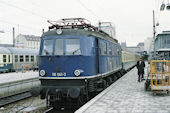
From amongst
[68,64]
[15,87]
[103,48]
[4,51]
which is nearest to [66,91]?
[68,64]

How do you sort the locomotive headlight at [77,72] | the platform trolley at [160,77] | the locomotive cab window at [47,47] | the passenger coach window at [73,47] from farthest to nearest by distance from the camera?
the platform trolley at [160,77], the locomotive cab window at [47,47], the passenger coach window at [73,47], the locomotive headlight at [77,72]

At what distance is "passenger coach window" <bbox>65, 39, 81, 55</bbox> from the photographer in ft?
30.7

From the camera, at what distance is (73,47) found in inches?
372

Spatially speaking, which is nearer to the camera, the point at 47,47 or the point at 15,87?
the point at 47,47

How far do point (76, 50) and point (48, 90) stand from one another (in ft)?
6.79

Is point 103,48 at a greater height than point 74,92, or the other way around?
point 103,48

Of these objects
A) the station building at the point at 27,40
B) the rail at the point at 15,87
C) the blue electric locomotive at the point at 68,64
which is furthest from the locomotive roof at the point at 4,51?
the station building at the point at 27,40

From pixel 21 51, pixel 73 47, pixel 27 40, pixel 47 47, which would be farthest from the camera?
pixel 27 40

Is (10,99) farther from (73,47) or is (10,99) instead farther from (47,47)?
(73,47)

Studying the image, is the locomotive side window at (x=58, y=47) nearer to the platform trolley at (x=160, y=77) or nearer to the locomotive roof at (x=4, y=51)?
the platform trolley at (x=160, y=77)

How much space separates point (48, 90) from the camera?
907 centimetres

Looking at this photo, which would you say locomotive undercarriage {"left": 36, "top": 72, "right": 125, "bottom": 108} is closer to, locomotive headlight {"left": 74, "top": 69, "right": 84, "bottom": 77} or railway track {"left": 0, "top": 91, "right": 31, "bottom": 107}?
locomotive headlight {"left": 74, "top": 69, "right": 84, "bottom": 77}

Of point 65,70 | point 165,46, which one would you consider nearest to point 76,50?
point 65,70

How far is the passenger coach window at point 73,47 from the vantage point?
9.35m
